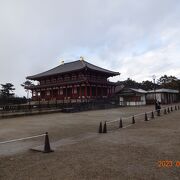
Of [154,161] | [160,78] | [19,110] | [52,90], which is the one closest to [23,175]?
[154,161]

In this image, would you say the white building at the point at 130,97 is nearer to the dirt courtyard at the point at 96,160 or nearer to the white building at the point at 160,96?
the white building at the point at 160,96

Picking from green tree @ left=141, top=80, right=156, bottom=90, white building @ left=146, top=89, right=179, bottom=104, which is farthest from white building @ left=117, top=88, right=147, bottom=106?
green tree @ left=141, top=80, right=156, bottom=90

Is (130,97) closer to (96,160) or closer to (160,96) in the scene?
(160,96)

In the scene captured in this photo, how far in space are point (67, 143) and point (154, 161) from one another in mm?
3679

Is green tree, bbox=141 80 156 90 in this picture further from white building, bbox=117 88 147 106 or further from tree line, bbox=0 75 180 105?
white building, bbox=117 88 147 106

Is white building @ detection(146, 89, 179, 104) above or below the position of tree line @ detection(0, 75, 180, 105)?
below

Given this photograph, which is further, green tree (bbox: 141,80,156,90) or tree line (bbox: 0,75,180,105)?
green tree (bbox: 141,80,156,90)

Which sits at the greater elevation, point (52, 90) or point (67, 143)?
point (52, 90)

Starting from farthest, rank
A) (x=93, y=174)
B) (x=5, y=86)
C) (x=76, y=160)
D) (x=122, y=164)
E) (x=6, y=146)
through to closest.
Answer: (x=5, y=86), (x=6, y=146), (x=76, y=160), (x=122, y=164), (x=93, y=174)

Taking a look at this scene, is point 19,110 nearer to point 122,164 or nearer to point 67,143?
point 67,143

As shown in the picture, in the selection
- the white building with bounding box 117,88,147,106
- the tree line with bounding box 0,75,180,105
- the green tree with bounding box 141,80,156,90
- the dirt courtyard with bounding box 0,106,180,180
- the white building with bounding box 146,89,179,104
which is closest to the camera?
the dirt courtyard with bounding box 0,106,180,180

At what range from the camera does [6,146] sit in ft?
27.2

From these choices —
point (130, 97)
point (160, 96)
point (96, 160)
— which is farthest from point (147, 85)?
point (96, 160)

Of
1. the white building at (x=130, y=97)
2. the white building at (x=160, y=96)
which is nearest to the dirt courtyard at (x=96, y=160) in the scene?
the white building at (x=130, y=97)
